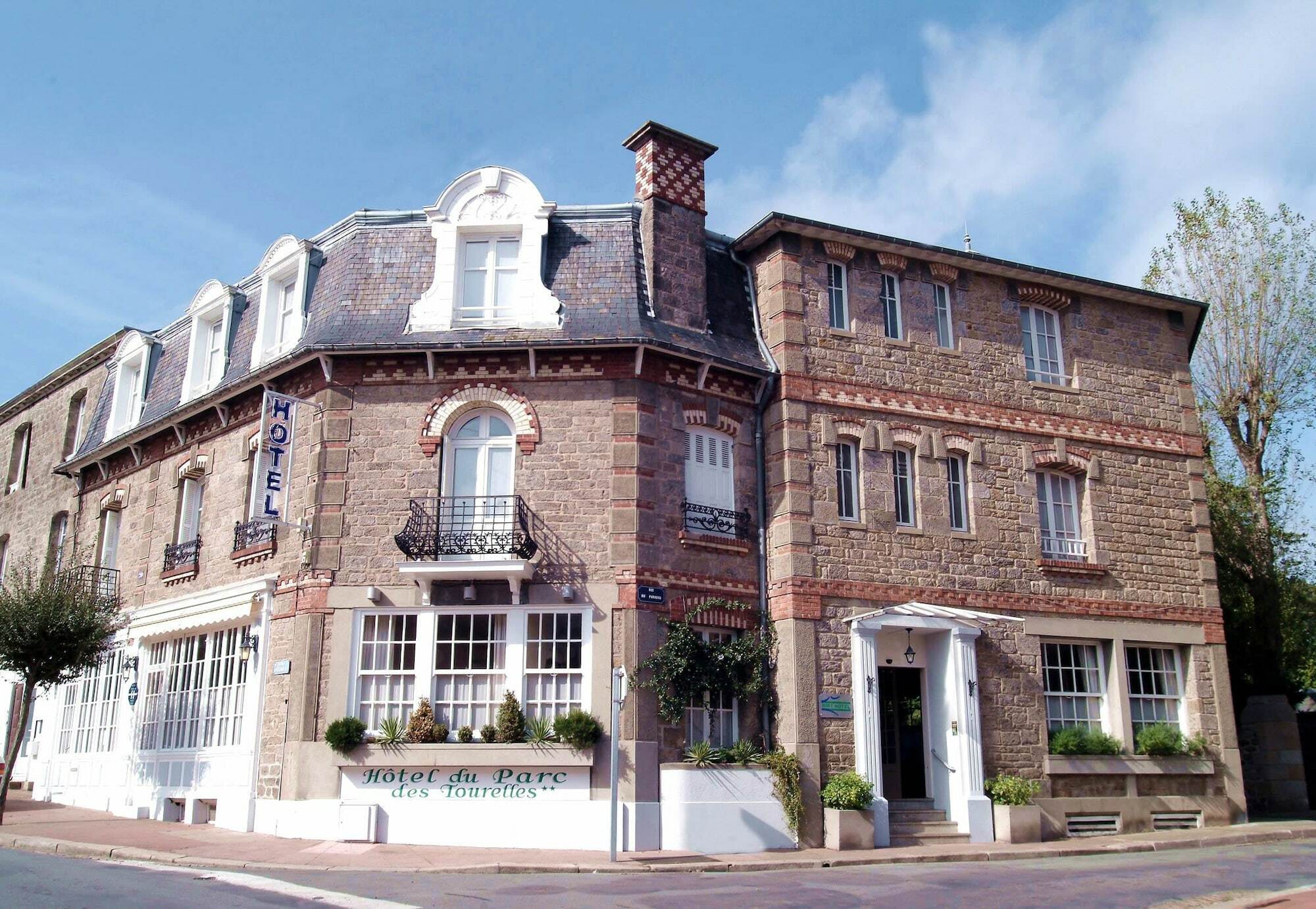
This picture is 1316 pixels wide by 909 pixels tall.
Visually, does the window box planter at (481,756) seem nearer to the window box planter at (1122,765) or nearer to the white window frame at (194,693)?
the white window frame at (194,693)

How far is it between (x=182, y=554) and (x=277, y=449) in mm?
4299

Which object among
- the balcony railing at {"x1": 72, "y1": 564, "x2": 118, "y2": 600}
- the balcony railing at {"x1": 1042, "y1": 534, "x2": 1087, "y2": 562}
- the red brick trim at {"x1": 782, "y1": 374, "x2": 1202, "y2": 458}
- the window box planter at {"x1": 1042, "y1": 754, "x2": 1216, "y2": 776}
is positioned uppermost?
the red brick trim at {"x1": 782, "y1": 374, "x2": 1202, "y2": 458}

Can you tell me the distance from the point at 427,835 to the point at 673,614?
15.3 ft

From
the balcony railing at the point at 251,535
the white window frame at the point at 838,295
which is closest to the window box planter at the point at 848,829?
the white window frame at the point at 838,295

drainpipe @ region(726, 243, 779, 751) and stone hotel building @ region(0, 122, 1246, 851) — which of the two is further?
drainpipe @ region(726, 243, 779, 751)

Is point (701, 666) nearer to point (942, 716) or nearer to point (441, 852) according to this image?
point (942, 716)

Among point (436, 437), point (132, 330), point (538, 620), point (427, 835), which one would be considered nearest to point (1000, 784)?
point (538, 620)

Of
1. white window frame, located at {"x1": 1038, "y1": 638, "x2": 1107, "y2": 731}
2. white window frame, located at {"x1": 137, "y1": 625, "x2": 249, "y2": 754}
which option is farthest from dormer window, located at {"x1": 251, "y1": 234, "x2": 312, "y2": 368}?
white window frame, located at {"x1": 1038, "y1": 638, "x2": 1107, "y2": 731}

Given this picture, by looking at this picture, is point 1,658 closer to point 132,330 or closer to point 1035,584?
point 132,330

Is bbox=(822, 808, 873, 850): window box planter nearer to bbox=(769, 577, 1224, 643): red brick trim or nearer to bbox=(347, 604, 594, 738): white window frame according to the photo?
bbox=(769, 577, 1224, 643): red brick trim

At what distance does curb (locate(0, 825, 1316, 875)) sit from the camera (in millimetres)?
13633

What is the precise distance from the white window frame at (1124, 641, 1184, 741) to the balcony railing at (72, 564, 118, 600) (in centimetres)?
1882

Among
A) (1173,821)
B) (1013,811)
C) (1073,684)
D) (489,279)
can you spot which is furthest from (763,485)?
(1173,821)

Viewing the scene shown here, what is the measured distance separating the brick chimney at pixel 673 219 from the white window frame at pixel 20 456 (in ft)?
57.8
